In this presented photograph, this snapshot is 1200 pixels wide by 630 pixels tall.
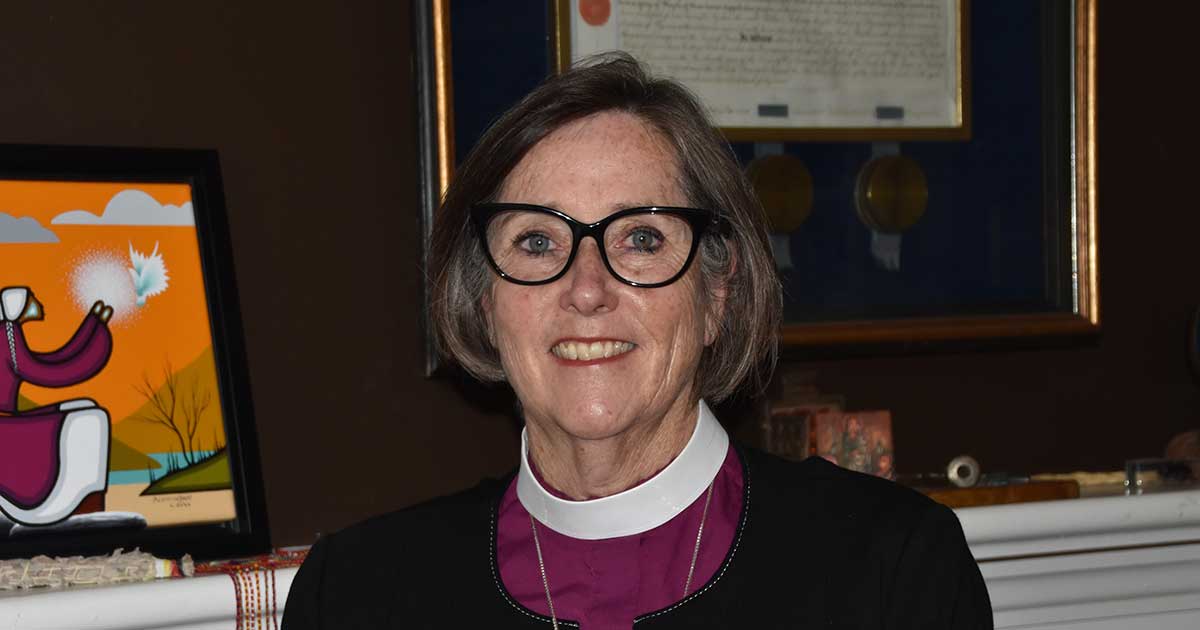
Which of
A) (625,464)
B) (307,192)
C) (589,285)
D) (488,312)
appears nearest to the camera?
(589,285)

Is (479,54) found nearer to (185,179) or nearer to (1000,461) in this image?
(185,179)

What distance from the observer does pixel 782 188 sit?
6.97 feet

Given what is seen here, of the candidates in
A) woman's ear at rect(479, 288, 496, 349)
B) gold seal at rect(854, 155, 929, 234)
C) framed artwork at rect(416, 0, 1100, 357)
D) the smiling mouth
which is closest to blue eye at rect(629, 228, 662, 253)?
the smiling mouth

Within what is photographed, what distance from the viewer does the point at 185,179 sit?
179 cm

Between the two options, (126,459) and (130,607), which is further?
(126,459)

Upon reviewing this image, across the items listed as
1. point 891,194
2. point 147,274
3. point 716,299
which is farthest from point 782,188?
point 147,274

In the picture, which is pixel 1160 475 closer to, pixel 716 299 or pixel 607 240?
pixel 716 299

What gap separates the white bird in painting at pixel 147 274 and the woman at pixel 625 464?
0.36m

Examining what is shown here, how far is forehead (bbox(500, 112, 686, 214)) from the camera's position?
157 cm

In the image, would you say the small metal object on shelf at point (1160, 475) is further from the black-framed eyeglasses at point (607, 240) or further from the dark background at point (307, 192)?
the black-framed eyeglasses at point (607, 240)

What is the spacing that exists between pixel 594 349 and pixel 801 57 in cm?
77

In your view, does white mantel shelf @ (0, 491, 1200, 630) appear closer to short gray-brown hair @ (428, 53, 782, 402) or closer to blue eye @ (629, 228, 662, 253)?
short gray-brown hair @ (428, 53, 782, 402)

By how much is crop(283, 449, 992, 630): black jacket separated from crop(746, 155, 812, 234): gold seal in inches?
19.5

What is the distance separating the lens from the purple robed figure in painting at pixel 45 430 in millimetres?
1671
